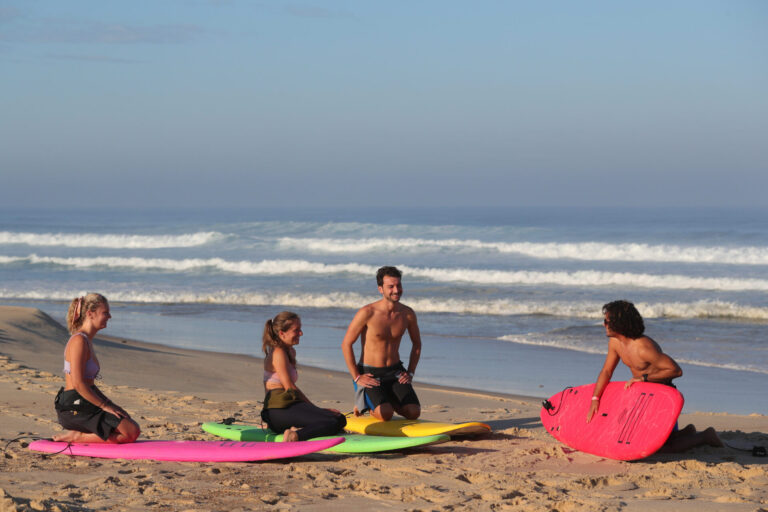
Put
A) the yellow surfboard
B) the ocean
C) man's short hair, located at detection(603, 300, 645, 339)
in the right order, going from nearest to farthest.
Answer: man's short hair, located at detection(603, 300, 645, 339) < the yellow surfboard < the ocean

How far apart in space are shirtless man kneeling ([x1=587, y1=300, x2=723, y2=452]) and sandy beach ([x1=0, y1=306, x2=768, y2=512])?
5.2 inches

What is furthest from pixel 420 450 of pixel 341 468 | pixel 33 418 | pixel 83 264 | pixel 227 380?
pixel 83 264

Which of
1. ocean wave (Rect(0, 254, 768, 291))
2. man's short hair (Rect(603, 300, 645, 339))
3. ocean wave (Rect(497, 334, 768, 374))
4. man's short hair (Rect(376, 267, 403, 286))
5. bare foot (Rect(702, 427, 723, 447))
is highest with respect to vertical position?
ocean wave (Rect(0, 254, 768, 291))

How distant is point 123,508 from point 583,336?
37.5 ft

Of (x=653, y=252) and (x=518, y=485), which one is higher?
(x=653, y=252)

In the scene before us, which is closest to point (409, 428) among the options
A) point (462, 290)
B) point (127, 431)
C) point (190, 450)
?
point (190, 450)

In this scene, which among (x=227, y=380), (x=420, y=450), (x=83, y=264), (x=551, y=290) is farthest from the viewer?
(x=83, y=264)

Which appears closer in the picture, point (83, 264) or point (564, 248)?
point (83, 264)

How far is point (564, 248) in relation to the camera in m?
35.2

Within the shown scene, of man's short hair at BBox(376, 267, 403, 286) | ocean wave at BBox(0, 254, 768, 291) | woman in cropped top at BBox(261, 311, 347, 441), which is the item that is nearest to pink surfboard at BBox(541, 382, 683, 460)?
man's short hair at BBox(376, 267, 403, 286)

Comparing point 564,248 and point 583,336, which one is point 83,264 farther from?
point 583,336

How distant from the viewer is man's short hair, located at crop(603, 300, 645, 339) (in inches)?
228

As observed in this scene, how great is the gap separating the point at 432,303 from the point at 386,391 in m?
13.2

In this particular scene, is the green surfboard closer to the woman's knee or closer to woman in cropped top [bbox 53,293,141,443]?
the woman's knee
